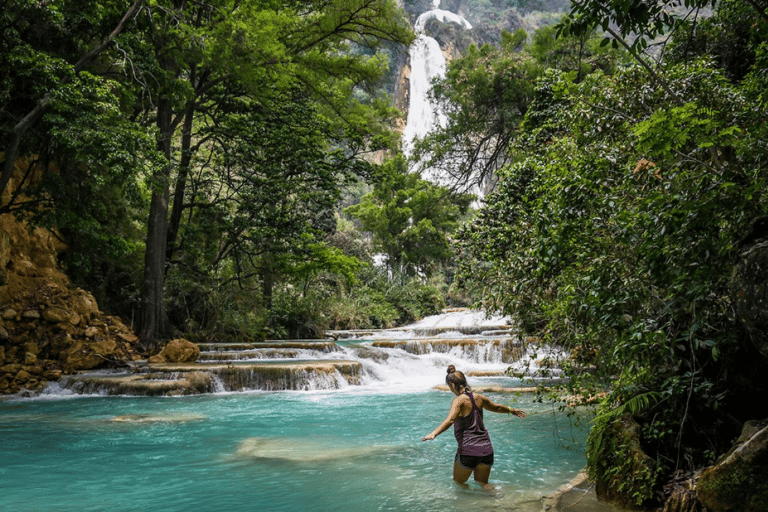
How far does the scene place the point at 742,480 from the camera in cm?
327

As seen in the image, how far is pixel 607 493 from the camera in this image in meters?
4.21

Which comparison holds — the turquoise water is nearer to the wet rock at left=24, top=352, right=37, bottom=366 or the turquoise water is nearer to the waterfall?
the waterfall

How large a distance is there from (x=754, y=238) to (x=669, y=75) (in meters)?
3.33

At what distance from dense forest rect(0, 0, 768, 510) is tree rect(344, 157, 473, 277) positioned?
6.24 m

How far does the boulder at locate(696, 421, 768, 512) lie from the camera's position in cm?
322

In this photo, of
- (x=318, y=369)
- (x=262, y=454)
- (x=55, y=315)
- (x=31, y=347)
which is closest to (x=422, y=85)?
(x=318, y=369)

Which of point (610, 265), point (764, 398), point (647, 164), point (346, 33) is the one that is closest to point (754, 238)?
point (610, 265)

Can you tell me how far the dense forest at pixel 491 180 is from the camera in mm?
3699

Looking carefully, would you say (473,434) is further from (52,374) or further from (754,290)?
(52,374)

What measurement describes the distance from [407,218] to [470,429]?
97.8 ft

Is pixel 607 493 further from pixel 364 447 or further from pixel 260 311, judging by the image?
pixel 260 311

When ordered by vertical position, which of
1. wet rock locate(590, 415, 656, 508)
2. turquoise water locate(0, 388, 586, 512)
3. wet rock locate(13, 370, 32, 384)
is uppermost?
wet rock locate(13, 370, 32, 384)

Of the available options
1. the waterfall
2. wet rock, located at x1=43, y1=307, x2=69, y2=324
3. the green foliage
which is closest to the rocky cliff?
wet rock, located at x1=43, y1=307, x2=69, y2=324

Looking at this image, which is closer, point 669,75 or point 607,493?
point 607,493
